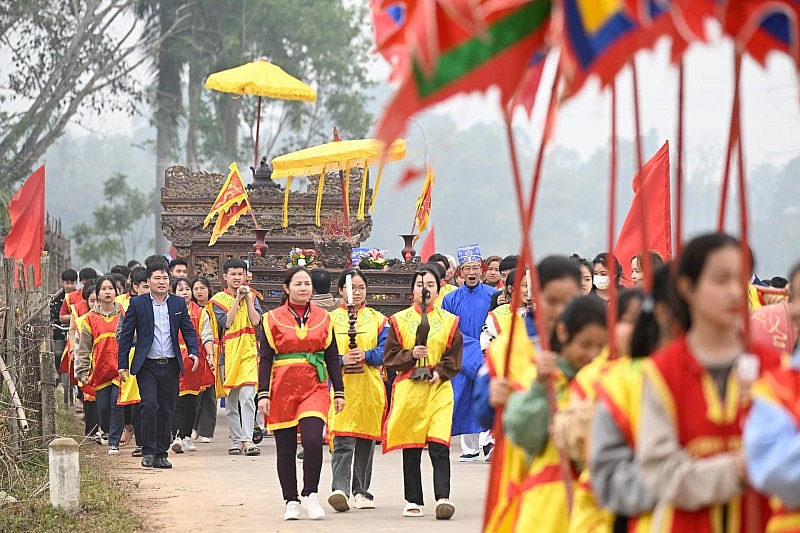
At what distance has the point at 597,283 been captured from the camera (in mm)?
11836

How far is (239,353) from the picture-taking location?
15406 mm

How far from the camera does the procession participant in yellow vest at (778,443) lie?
149 inches

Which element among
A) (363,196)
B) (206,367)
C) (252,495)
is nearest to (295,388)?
(252,495)

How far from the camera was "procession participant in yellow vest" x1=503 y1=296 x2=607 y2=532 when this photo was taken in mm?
5301

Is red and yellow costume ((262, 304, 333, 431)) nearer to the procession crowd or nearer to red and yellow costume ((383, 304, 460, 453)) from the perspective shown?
the procession crowd

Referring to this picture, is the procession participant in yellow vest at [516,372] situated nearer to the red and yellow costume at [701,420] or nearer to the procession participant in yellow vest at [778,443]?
the red and yellow costume at [701,420]

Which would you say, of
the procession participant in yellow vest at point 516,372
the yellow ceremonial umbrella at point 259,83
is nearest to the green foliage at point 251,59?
the yellow ceremonial umbrella at point 259,83

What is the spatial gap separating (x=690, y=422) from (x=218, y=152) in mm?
41987

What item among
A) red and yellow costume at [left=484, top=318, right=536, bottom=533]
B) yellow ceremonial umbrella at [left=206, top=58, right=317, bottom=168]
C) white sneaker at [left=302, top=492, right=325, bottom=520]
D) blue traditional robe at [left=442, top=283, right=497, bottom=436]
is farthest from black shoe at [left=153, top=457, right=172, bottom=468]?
yellow ceremonial umbrella at [left=206, top=58, right=317, bottom=168]

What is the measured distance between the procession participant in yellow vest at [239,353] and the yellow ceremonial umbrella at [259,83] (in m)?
7.87

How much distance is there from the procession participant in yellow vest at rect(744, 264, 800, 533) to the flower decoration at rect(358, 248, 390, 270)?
50.0 feet

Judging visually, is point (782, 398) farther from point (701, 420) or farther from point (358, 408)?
point (358, 408)

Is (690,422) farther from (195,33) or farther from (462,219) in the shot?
(462,219)

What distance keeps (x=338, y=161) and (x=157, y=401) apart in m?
A: 7.97
